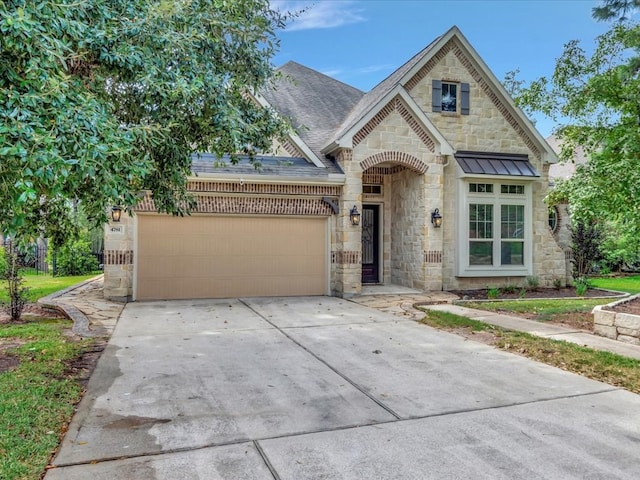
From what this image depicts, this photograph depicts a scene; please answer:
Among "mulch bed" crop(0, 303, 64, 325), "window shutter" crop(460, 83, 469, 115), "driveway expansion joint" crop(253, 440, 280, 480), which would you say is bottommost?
"driveway expansion joint" crop(253, 440, 280, 480)

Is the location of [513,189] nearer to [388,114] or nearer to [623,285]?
[388,114]

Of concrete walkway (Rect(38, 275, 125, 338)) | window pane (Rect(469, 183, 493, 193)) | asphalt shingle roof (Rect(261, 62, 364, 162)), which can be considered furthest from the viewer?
asphalt shingle roof (Rect(261, 62, 364, 162))

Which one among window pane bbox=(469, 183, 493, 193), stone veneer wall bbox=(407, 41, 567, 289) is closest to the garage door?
stone veneer wall bbox=(407, 41, 567, 289)

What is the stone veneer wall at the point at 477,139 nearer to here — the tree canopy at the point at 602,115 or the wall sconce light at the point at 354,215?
the tree canopy at the point at 602,115

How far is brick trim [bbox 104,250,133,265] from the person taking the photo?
10.8 m

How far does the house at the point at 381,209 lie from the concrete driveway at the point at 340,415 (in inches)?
189

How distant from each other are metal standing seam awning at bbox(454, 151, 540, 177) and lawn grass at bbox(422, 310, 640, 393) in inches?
240

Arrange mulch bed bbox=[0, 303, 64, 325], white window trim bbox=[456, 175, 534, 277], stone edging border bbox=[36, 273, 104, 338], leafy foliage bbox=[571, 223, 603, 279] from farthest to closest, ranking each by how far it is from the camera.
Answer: leafy foliage bbox=[571, 223, 603, 279] → white window trim bbox=[456, 175, 534, 277] → mulch bed bbox=[0, 303, 64, 325] → stone edging border bbox=[36, 273, 104, 338]

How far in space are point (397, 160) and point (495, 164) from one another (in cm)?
305

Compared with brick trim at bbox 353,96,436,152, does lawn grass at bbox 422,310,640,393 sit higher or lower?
lower

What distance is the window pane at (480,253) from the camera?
42.6ft

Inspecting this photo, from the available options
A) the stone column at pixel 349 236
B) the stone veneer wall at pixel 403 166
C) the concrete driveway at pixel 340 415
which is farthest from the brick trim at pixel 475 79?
the concrete driveway at pixel 340 415

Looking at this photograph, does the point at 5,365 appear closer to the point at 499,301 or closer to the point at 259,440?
the point at 259,440

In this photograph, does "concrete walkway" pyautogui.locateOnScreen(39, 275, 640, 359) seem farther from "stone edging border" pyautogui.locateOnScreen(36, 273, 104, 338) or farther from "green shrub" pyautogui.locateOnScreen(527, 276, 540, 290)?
"green shrub" pyautogui.locateOnScreen(527, 276, 540, 290)
